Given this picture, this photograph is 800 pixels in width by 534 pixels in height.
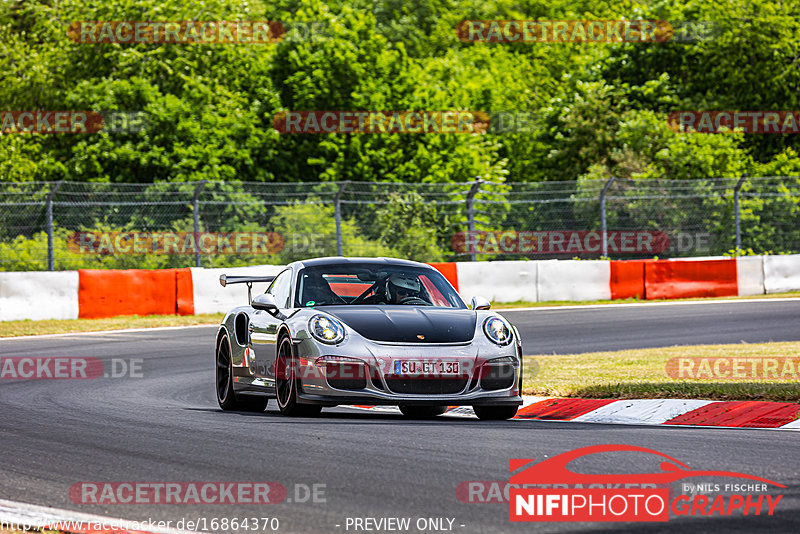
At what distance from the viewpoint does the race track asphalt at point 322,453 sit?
196 inches

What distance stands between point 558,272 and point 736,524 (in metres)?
18.6

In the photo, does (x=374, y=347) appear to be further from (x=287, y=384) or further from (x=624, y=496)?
(x=624, y=496)

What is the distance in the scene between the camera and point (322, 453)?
655 cm

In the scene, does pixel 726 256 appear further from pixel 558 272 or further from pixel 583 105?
pixel 583 105

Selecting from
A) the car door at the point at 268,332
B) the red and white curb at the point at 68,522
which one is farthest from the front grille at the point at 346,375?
the red and white curb at the point at 68,522

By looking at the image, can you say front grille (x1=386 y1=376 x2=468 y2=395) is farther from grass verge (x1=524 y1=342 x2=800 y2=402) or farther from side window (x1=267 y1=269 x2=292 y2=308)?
grass verge (x1=524 y1=342 x2=800 y2=402)

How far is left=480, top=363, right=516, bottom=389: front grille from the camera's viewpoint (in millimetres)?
8406

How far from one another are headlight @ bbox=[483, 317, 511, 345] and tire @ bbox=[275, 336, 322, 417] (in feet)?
4.27

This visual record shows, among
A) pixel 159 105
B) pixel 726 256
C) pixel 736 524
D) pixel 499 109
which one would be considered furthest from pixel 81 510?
pixel 499 109

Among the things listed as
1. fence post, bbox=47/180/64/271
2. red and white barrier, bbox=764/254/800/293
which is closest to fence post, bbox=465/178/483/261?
red and white barrier, bbox=764/254/800/293

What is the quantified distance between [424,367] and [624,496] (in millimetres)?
3194

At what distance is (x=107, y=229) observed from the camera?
21578mm

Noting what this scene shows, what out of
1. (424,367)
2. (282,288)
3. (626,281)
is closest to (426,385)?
(424,367)

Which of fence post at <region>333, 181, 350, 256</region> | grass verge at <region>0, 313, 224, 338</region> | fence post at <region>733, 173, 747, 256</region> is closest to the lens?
grass verge at <region>0, 313, 224, 338</region>
